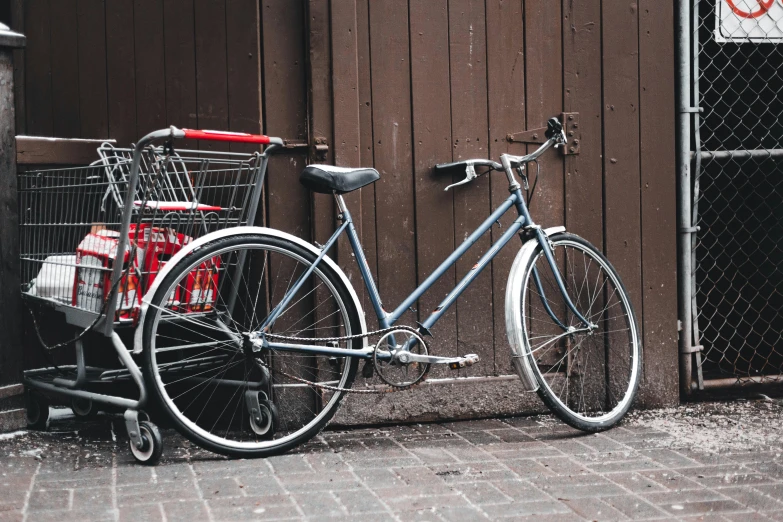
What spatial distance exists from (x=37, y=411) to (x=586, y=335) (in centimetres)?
276

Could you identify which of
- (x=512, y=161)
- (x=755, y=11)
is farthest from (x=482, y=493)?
(x=755, y=11)

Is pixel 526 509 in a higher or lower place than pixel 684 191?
lower

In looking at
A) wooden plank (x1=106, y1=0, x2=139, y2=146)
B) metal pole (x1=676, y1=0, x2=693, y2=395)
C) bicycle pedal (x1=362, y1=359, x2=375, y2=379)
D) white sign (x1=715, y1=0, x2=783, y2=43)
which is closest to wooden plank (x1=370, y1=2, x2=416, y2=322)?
bicycle pedal (x1=362, y1=359, x2=375, y2=379)

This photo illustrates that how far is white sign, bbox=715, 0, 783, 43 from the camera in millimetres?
4996

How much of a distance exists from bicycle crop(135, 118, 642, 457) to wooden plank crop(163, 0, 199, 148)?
0.68 m

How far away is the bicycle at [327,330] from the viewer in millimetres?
4043

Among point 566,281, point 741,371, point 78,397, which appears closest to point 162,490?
point 78,397

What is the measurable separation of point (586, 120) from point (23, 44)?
281 centimetres

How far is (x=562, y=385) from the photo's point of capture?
4.90 metres

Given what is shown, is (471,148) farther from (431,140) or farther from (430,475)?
(430,475)

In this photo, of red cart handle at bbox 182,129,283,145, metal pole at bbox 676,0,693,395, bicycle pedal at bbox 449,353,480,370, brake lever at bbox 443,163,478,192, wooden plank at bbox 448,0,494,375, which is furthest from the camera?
metal pole at bbox 676,0,693,395

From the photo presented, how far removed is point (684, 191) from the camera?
5016mm

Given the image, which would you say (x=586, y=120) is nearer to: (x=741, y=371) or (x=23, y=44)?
(x=741, y=371)

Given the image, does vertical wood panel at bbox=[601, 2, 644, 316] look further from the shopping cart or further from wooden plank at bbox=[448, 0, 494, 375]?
the shopping cart
